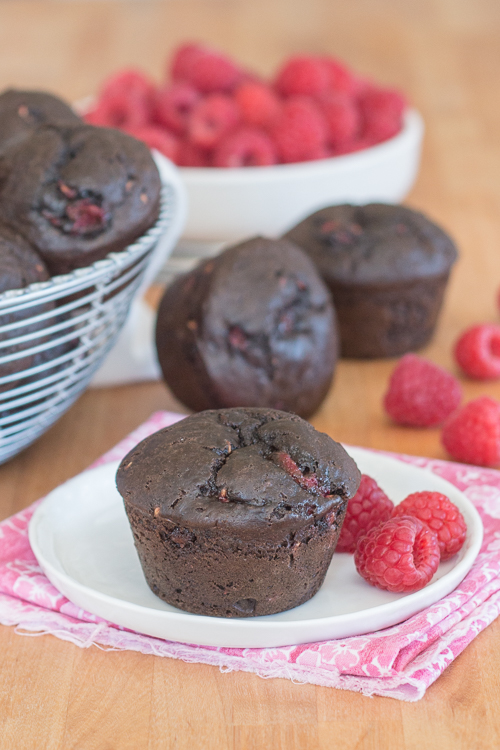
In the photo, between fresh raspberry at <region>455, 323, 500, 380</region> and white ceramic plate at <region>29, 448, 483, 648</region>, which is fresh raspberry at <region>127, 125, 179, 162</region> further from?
white ceramic plate at <region>29, 448, 483, 648</region>

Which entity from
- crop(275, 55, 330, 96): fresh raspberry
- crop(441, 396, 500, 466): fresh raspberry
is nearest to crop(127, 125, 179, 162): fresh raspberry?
crop(275, 55, 330, 96): fresh raspberry

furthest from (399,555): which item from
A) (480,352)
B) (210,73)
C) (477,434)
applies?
(210,73)

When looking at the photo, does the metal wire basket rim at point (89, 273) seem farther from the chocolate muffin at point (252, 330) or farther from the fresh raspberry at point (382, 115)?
the fresh raspberry at point (382, 115)

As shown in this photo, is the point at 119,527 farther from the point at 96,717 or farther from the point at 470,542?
the point at 470,542

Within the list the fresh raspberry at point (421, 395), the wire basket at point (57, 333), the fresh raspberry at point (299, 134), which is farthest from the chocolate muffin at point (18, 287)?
the fresh raspberry at point (299, 134)

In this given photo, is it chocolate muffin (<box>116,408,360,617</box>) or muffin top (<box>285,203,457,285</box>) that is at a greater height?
chocolate muffin (<box>116,408,360,617</box>)

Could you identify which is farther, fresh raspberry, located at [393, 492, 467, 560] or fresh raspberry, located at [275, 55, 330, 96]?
fresh raspberry, located at [275, 55, 330, 96]
